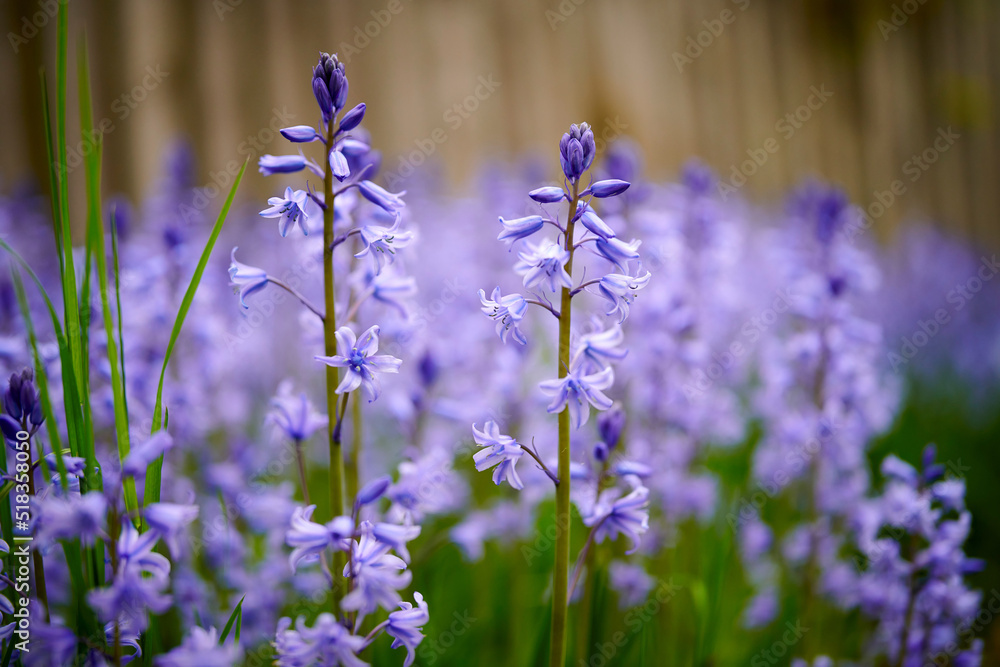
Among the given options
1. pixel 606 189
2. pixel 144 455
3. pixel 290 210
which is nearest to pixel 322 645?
pixel 144 455

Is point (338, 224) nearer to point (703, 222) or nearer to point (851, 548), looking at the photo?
point (703, 222)

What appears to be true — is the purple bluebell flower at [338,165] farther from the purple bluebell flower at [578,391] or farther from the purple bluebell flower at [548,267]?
the purple bluebell flower at [578,391]

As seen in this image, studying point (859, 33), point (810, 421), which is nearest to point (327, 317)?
point (810, 421)

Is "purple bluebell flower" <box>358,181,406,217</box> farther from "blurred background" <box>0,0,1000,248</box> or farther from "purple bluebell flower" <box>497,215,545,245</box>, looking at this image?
"blurred background" <box>0,0,1000,248</box>

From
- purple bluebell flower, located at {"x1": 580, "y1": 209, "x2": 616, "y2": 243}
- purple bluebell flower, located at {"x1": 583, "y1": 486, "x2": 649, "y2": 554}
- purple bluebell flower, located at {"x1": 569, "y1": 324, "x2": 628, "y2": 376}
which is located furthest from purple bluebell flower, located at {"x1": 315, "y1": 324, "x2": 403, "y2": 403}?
purple bluebell flower, located at {"x1": 583, "y1": 486, "x2": 649, "y2": 554}

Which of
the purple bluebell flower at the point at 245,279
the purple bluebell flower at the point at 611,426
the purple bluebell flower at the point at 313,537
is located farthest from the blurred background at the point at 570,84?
the purple bluebell flower at the point at 313,537
